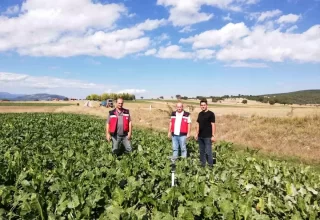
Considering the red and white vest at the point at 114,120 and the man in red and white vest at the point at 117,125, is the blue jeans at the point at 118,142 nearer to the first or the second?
the man in red and white vest at the point at 117,125

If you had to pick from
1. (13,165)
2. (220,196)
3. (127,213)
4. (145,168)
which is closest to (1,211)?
(127,213)

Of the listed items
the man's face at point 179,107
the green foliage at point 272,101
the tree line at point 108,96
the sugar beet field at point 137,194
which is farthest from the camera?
the tree line at point 108,96

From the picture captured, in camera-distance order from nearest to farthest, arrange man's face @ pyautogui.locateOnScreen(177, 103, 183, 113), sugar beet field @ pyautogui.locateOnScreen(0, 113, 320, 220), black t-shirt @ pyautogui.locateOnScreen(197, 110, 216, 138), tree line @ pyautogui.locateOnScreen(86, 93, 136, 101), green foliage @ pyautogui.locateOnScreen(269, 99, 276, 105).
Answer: sugar beet field @ pyautogui.locateOnScreen(0, 113, 320, 220), black t-shirt @ pyautogui.locateOnScreen(197, 110, 216, 138), man's face @ pyautogui.locateOnScreen(177, 103, 183, 113), green foliage @ pyautogui.locateOnScreen(269, 99, 276, 105), tree line @ pyautogui.locateOnScreen(86, 93, 136, 101)

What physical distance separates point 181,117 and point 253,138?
35.7 ft

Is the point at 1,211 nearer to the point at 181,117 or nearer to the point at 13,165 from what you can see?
the point at 13,165

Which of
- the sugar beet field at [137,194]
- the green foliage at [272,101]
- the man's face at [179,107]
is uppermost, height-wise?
the man's face at [179,107]

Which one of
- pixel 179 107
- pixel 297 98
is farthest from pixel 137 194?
pixel 297 98

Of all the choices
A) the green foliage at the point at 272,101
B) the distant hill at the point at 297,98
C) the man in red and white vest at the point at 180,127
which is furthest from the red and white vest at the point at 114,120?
the distant hill at the point at 297,98

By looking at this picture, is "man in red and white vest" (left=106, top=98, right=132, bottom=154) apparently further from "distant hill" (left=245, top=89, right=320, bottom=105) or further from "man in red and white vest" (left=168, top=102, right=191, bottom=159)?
"distant hill" (left=245, top=89, right=320, bottom=105)

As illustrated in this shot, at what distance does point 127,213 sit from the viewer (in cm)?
411

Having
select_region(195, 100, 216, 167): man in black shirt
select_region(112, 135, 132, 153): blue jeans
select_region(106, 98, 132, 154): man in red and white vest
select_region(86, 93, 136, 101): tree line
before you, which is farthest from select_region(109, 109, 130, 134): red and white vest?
select_region(86, 93, 136, 101): tree line

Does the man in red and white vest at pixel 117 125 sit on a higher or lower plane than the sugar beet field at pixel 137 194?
higher

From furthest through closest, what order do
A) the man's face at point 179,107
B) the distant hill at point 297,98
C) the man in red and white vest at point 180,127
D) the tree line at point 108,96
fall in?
1. the tree line at point 108,96
2. the distant hill at point 297,98
3. the man in red and white vest at point 180,127
4. the man's face at point 179,107

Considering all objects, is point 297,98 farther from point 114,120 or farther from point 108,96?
point 114,120
